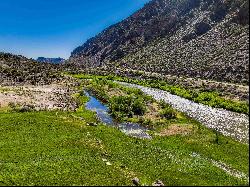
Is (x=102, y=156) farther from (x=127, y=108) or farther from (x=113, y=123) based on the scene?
(x=127, y=108)

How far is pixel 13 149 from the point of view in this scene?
56.4 metres

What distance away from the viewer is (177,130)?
2788 inches

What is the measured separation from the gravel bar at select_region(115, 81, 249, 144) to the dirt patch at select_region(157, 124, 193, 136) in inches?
179

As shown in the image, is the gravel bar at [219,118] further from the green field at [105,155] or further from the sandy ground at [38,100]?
the sandy ground at [38,100]

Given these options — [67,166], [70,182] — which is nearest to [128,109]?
[67,166]

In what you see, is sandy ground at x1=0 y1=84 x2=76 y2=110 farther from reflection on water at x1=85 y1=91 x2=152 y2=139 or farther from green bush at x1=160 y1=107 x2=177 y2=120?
green bush at x1=160 y1=107 x2=177 y2=120

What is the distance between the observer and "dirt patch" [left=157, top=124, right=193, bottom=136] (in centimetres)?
6849

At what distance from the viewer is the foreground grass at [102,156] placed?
4362cm

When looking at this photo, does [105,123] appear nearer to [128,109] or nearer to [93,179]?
[128,109]

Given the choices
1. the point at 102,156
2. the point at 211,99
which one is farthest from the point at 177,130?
the point at 211,99

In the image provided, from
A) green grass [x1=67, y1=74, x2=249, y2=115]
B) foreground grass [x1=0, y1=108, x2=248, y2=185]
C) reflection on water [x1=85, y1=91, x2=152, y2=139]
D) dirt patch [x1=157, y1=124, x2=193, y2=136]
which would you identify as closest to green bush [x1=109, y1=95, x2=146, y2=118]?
reflection on water [x1=85, y1=91, x2=152, y2=139]

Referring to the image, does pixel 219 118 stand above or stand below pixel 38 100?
below

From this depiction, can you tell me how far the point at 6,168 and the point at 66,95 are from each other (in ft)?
235

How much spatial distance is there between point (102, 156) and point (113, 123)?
27.5 metres
